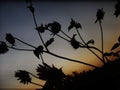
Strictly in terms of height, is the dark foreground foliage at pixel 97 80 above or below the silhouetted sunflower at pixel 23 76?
below

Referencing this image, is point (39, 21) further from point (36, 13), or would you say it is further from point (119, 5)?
point (119, 5)

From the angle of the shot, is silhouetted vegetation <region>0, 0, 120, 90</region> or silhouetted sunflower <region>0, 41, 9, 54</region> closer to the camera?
silhouetted vegetation <region>0, 0, 120, 90</region>

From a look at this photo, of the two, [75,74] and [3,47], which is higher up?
[3,47]

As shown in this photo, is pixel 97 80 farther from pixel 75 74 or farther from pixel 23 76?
pixel 23 76

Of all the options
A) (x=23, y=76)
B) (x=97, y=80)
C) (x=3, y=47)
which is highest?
(x=3, y=47)

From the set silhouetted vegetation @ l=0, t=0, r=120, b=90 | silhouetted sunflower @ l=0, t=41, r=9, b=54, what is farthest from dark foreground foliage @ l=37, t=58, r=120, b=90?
silhouetted sunflower @ l=0, t=41, r=9, b=54

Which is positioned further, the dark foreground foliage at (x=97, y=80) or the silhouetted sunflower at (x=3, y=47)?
the silhouetted sunflower at (x=3, y=47)

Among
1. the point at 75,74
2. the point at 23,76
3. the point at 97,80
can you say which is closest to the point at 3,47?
the point at 23,76

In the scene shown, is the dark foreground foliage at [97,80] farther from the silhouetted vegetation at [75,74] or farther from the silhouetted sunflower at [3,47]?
the silhouetted sunflower at [3,47]

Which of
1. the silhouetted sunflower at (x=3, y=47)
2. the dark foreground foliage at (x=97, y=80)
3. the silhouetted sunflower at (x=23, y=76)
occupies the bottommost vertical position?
the dark foreground foliage at (x=97, y=80)

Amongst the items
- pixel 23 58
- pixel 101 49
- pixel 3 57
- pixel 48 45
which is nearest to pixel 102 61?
pixel 101 49

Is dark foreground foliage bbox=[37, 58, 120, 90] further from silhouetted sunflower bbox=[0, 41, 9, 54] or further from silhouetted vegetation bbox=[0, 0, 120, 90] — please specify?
silhouetted sunflower bbox=[0, 41, 9, 54]

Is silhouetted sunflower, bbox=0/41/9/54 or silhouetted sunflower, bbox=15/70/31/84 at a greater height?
silhouetted sunflower, bbox=0/41/9/54

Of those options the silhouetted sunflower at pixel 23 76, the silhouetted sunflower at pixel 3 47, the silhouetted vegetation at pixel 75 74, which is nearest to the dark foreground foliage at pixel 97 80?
the silhouetted vegetation at pixel 75 74
